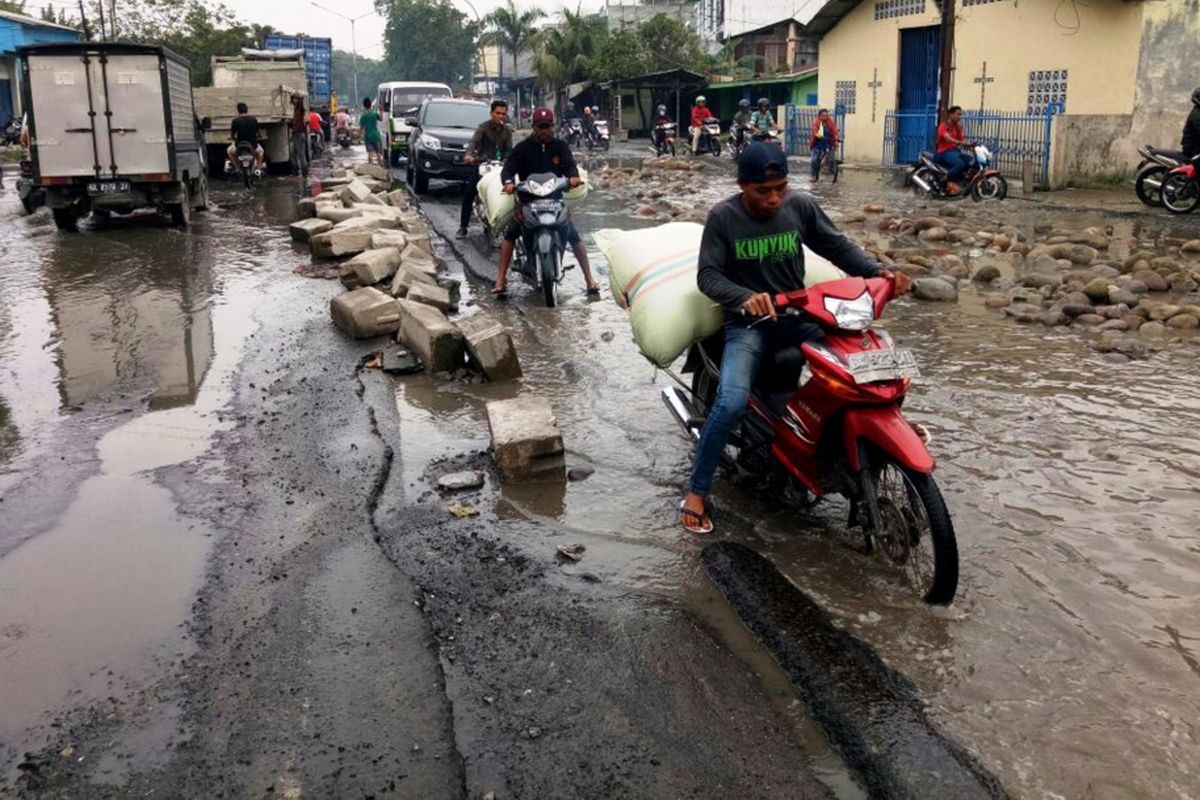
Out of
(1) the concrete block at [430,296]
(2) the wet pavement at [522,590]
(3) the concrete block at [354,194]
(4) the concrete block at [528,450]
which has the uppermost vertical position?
(3) the concrete block at [354,194]

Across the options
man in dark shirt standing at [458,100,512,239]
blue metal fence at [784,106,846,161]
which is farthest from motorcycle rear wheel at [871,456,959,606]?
blue metal fence at [784,106,846,161]

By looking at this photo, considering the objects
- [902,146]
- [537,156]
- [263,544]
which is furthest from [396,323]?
[902,146]

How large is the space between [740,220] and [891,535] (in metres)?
1.40

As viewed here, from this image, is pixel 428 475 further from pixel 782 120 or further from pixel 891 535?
pixel 782 120

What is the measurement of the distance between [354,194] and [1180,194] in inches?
454

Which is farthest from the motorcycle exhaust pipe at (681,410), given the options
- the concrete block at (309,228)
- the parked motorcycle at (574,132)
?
the parked motorcycle at (574,132)

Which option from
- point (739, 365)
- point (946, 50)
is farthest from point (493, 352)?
point (946, 50)

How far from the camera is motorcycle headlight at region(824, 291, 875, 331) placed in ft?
12.4

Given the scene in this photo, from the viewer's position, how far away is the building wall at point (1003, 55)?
1833cm

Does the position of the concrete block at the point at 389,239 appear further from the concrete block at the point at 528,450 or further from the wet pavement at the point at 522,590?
the concrete block at the point at 528,450

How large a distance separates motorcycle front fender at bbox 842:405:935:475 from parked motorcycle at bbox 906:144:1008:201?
1460cm

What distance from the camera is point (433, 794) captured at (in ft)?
8.80

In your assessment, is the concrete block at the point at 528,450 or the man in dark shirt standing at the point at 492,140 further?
the man in dark shirt standing at the point at 492,140

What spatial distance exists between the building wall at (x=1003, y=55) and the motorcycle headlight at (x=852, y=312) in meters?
17.3
